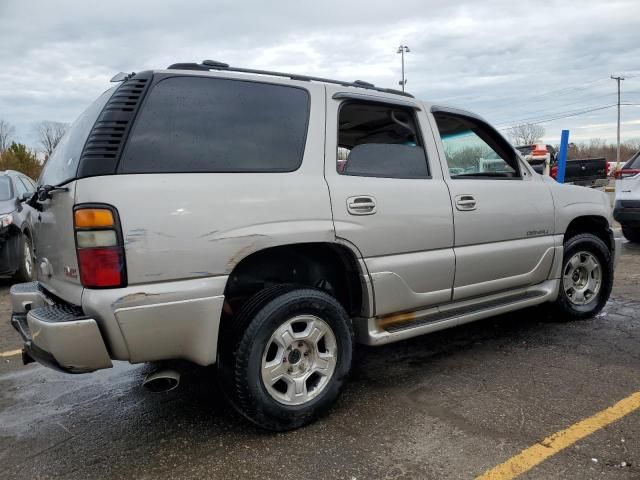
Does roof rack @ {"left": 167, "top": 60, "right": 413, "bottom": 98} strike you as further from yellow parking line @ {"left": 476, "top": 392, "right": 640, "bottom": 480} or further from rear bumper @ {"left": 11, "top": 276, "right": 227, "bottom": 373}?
yellow parking line @ {"left": 476, "top": 392, "right": 640, "bottom": 480}

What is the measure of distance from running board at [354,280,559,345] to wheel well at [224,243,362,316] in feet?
0.54

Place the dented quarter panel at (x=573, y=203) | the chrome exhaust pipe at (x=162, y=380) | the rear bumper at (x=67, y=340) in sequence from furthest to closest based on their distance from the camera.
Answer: the dented quarter panel at (x=573, y=203) < the chrome exhaust pipe at (x=162, y=380) < the rear bumper at (x=67, y=340)

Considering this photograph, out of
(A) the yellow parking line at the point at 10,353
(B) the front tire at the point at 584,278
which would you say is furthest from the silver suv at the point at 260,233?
(A) the yellow parking line at the point at 10,353

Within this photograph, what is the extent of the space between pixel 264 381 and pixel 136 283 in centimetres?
83

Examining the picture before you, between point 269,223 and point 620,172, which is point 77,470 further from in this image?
point 620,172

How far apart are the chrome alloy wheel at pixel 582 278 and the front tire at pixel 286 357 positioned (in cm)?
255

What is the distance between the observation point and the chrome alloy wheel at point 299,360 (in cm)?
285

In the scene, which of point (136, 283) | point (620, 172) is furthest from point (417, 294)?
point (620, 172)

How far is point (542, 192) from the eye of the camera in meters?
4.29

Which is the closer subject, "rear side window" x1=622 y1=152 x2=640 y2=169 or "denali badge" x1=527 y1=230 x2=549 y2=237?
"denali badge" x1=527 y1=230 x2=549 y2=237

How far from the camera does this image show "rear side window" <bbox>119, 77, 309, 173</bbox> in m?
2.62

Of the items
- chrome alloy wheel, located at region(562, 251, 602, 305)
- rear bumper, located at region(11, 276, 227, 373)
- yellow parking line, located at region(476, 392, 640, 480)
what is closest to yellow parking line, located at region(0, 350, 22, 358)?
rear bumper, located at region(11, 276, 227, 373)

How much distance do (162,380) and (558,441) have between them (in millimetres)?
2006

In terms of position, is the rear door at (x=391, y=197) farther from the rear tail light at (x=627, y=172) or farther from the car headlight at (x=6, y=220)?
the rear tail light at (x=627, y=172)
